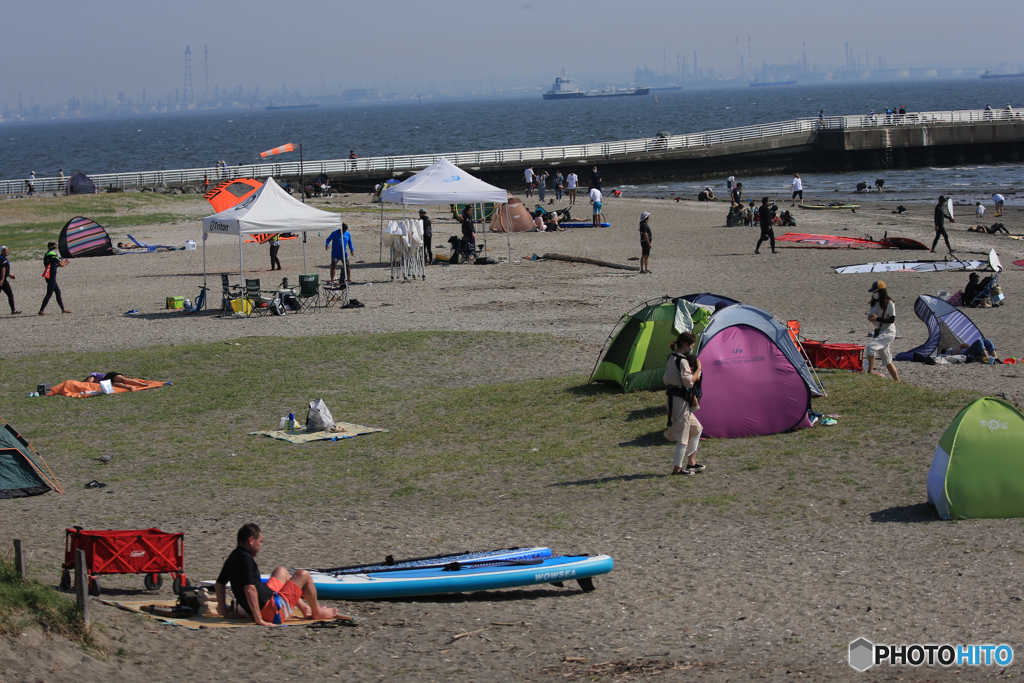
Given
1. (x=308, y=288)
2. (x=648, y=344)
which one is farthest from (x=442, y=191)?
(x=648, y=344)

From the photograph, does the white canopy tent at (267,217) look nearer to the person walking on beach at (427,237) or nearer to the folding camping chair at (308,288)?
the folding camping chair at (308,288)

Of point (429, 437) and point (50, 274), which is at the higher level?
point (50, 274)

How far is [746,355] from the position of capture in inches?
464

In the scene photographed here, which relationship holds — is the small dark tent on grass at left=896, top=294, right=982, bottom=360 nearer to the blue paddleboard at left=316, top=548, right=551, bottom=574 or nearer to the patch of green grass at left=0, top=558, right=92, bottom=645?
the blue paddleboard at left=316, top=548, right=551, bottom=574

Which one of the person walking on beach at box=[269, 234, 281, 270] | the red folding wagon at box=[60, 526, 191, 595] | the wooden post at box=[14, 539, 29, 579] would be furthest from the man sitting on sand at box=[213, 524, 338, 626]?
the person walking on beach at box=[269, 234, 281, 270]

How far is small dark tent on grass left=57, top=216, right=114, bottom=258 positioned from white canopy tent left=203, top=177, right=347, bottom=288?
10604 millimetres

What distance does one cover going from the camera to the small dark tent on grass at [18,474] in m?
10.2

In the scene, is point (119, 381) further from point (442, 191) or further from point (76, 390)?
point (442, 191)

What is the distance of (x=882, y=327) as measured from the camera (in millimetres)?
13625

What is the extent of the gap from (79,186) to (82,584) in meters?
44.8

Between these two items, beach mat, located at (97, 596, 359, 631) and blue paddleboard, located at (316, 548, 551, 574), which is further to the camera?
blue paddleboard, located at (316, 548, 551, 574)

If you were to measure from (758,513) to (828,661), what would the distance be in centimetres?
301

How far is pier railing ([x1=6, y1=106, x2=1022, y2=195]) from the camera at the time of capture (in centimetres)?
5110

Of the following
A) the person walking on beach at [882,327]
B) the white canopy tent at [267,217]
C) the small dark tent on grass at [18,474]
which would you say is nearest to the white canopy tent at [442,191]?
the white canopy tent at [267,217]
